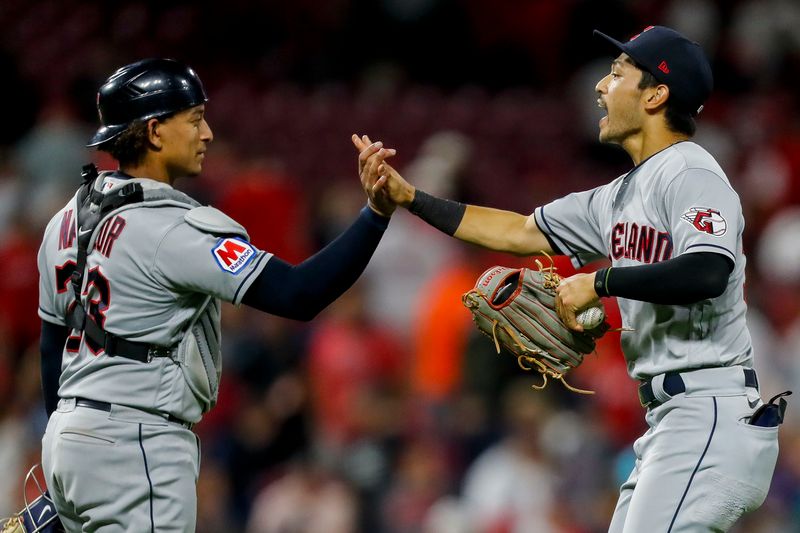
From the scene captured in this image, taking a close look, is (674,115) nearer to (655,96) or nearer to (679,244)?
(655,96)

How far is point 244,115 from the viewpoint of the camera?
1052 centimetres

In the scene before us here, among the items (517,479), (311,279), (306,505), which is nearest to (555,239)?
(311,279)

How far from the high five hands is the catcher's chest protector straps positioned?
1.98 feet

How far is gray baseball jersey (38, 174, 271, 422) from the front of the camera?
3.65 meters

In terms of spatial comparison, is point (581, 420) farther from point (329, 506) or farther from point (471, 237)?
point (471, 237)

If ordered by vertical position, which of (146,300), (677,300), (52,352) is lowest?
(52,352)

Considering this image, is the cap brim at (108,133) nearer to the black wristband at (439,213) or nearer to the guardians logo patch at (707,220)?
the black wristband at (439,213)

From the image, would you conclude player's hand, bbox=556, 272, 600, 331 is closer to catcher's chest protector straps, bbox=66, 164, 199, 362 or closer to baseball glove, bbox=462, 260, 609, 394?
baseball glove, bbox=462, 260, 609, 394

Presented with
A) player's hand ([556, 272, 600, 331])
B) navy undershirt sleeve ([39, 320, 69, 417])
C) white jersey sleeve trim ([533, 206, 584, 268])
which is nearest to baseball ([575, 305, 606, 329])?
player's hand ([556, 272, 600, 331])

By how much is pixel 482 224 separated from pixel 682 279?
105 cm

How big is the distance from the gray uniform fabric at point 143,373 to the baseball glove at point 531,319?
80 cm

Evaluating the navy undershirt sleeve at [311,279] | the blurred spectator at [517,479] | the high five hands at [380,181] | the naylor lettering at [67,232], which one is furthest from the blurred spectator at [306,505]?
the naylor lettering at [67,232]

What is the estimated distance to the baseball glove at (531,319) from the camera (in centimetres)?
403

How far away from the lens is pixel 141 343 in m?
3.69
